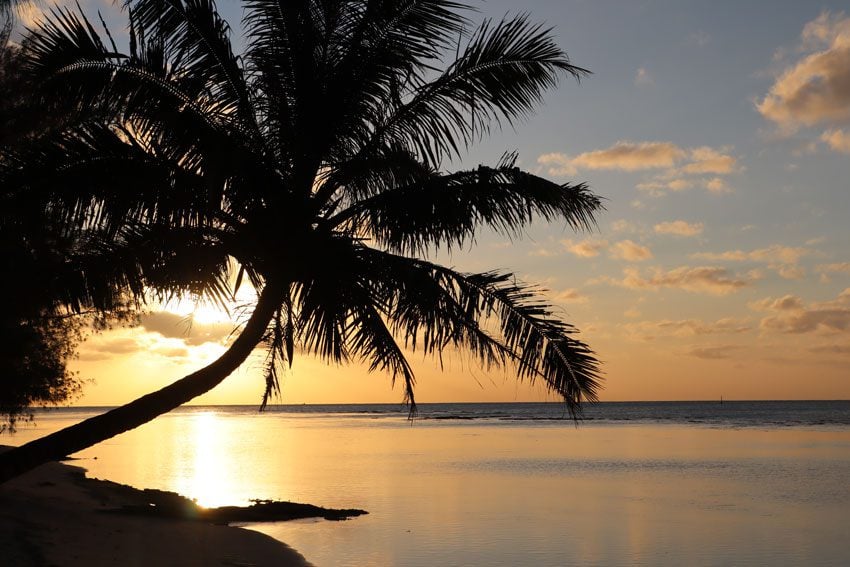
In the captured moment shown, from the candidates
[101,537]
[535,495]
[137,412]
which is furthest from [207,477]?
[137,412]

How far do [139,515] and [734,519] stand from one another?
16.3 meters

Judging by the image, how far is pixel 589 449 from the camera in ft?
176

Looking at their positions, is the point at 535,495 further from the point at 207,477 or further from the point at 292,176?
the point at 292,176

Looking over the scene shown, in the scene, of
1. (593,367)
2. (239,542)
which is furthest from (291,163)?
(239,542)

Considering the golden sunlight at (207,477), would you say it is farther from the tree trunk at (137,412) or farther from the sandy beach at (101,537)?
the tree trunk at (137,412)

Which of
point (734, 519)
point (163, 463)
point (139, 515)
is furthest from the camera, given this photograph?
point (163, 463)

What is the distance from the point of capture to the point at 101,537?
1519 cm

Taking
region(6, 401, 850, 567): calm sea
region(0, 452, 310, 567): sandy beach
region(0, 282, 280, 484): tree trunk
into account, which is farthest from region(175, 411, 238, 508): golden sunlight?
region(0, 282, 280, 484): tree trunk

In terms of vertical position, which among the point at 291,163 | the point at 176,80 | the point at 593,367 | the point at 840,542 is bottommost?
the point at 840,542

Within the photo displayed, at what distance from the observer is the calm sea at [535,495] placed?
1972 centimetres

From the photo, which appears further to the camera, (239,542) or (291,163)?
(239,542)

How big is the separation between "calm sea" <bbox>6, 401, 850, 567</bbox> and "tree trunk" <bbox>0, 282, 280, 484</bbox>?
9229mm

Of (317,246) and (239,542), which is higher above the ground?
(317,246)

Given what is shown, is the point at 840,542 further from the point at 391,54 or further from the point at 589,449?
the point at 589,449
